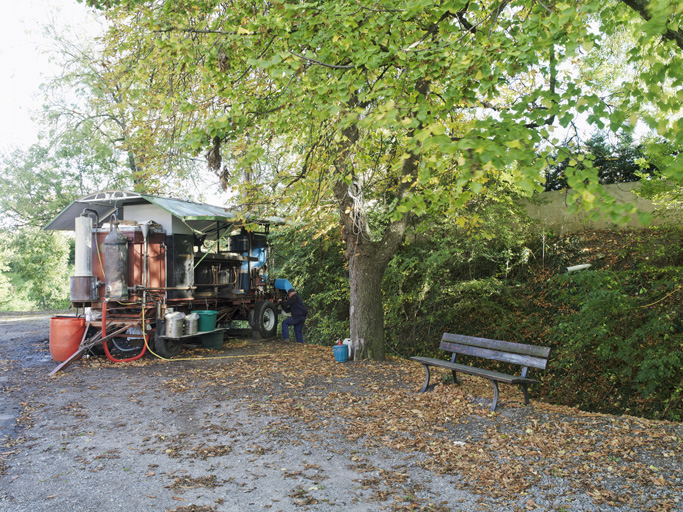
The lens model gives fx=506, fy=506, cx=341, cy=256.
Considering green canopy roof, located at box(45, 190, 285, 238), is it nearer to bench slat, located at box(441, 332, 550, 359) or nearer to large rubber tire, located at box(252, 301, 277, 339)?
large rubber tire, located at box(252, 301, 277, 339)

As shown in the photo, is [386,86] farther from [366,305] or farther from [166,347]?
[166,347]

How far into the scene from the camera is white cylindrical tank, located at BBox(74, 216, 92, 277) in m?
9.84

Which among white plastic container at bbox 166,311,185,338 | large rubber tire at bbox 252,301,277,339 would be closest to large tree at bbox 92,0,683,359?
white plastic container at bbox 166,311,185,338

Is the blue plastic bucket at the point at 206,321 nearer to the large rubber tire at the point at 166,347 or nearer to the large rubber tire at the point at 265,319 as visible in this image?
the large rubber tire at the point at 166,347

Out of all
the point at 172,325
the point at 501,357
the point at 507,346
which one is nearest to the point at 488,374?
the point at 501,357

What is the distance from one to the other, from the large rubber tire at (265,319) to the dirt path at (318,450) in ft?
16.9

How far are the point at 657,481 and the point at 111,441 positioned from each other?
16.3ft

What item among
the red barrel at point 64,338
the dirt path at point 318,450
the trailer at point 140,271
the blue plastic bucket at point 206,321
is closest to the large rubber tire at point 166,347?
the trailer at point 140,271

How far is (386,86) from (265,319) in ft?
30.4

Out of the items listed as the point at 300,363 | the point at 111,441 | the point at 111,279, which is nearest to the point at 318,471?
the point at 111,441

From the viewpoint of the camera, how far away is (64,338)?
9.62 m

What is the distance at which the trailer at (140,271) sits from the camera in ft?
32.3

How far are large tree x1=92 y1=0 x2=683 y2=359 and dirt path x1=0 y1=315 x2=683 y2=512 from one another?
214 centimetres

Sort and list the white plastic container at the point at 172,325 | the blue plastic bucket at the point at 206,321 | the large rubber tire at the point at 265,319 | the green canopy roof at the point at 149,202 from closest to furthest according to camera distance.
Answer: the white plastic container at the point at 172,325 < the green canopy roof at the point at 149,202 < the blue plastic bucket at the point at 206,321 < the large rubber tire at the point at 265,319
